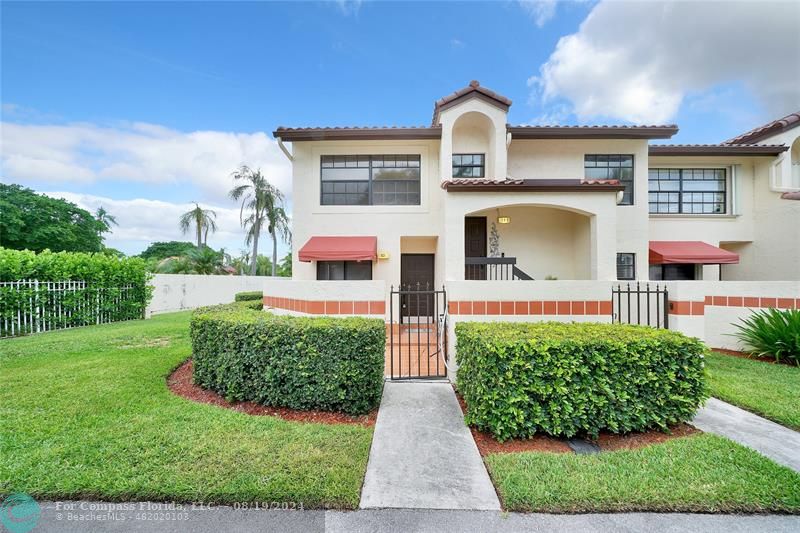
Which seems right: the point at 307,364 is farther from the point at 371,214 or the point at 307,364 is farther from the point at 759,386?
the point at 759,386

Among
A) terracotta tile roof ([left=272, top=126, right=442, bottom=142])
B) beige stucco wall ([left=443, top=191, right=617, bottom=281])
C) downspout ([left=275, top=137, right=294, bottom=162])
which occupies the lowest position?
beige stucco wall ([left=443, top=191, right=617, bottom=281])

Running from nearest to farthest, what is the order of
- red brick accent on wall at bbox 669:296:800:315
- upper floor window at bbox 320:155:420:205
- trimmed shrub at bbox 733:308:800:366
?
trimmed shrub at bbox 733:308:800:366
red brick accent on wall at bbox 669:296:800:315
upper floor window at bbox 320:155:420:205

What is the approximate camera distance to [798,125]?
519 inches

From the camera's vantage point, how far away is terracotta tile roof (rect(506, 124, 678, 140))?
12462 mm

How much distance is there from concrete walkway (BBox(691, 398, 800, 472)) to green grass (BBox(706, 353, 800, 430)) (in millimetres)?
233

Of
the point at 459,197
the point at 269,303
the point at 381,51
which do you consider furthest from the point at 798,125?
the point at 269,303

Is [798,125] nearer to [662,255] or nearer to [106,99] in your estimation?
[662,255]

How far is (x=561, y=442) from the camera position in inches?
179

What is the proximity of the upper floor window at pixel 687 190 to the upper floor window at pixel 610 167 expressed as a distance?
1985 millimetres

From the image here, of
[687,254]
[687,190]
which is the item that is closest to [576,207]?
[687,254]

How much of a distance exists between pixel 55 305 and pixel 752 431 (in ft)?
69.5

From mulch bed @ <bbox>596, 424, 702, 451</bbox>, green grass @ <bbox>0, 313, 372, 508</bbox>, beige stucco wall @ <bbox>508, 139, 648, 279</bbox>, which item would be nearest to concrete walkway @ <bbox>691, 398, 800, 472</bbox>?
mulch bed @ <bbox>596, 424, 702, 451</bbox>

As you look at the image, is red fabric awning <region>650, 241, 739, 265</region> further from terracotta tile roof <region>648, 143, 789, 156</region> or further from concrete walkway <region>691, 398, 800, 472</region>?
concrete walkway <region>691, 398, 800, 472</region>

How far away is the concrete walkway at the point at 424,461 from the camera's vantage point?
339 centimetres
